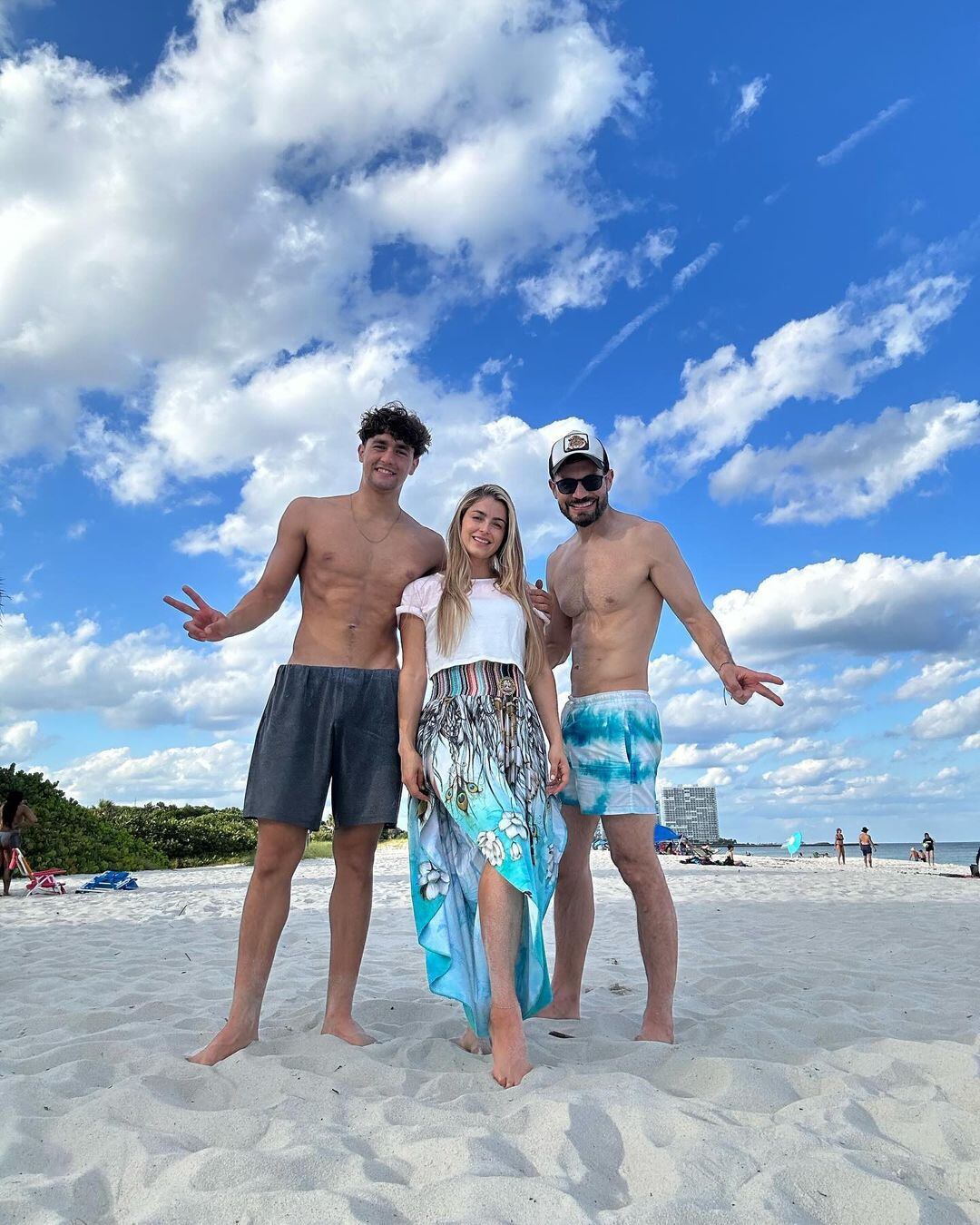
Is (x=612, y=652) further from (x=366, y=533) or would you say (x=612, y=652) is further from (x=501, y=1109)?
(x=501, y=1109)

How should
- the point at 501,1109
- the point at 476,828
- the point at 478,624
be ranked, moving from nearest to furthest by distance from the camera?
the point at 501,1109
the point at 476,828
the point at 478,624

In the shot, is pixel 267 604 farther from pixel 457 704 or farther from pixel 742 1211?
pixel 742 1211

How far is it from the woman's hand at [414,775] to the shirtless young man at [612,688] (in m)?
0.69

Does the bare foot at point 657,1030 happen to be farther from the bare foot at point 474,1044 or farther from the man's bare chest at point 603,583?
the man's bare chest at point 603,583

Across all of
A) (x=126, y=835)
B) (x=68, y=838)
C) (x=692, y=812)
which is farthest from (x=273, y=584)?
(x=692, y=812)

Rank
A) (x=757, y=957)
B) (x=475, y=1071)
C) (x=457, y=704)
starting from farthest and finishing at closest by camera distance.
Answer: (x=757, y=957)
(x=457, y=704)
(x=475, y=1071)

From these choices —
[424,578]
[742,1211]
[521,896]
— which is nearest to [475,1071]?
[521,896]

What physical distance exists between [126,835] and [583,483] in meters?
18.6

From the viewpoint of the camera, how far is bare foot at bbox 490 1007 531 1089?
2.63 m

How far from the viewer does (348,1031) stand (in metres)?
3.29

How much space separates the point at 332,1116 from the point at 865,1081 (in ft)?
5.47

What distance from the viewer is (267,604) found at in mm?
3676

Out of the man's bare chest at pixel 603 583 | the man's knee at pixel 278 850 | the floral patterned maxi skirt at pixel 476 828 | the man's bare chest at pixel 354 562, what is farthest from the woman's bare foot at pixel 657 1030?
the man's bare chest at pixel 354 562

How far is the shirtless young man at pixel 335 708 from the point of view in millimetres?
3324
